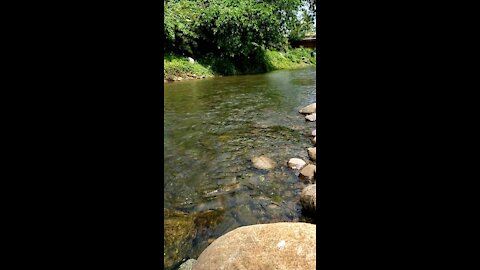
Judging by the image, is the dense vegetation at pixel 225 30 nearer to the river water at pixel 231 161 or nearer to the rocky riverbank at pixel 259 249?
the river water at pixel 231 161

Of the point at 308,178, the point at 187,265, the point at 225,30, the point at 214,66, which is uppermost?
the point at 225,30

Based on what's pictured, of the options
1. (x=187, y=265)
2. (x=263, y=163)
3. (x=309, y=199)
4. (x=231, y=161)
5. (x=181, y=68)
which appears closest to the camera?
(x=187, y=265)

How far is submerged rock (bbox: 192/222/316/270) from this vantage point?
168 centimetres

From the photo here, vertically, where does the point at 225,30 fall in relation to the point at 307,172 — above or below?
above

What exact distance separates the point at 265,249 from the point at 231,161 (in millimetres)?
2312

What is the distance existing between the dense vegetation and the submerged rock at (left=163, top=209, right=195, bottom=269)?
41.3 feet

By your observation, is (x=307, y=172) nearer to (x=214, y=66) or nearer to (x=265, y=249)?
(x=265, y=249)

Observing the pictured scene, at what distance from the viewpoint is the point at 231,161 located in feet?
13.3

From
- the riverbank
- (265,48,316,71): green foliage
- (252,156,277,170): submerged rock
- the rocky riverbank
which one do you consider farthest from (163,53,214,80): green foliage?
the rocky riverbank

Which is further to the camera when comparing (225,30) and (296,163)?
(225,30)

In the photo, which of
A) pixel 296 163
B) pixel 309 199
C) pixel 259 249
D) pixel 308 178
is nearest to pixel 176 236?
pixel 259 249
